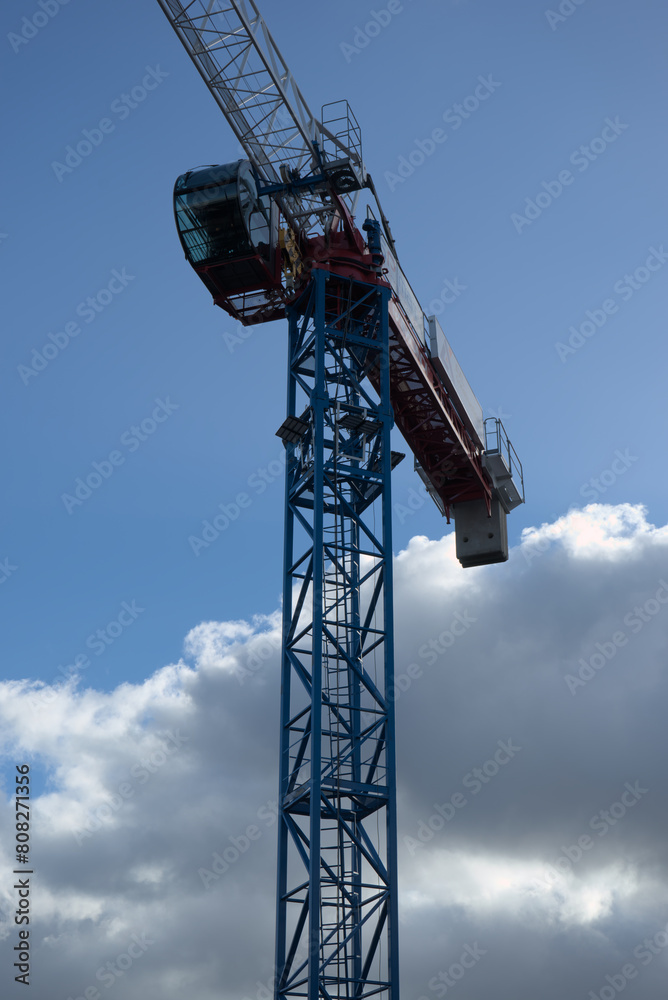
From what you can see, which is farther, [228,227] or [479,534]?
[479,534]

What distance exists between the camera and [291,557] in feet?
115

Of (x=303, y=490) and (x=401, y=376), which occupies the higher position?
(x=401, y=376)

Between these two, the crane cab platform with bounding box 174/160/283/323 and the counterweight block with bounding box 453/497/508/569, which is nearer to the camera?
the crane cab platform with bounding box 174/160/283/323

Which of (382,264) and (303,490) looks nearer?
(303,490)

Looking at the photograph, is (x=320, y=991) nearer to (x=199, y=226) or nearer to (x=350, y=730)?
(x=350, y=730)

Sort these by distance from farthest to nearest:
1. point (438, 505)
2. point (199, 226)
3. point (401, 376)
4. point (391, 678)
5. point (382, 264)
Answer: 1. point (438, 505)
2. point (401, 376)
3. point (382, 264)
4. point (199, 226)
5. point (391, 678)

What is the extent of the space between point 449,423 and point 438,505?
5.89 m

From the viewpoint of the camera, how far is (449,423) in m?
44.7

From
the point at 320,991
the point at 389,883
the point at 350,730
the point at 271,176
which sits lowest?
the point at 320,991

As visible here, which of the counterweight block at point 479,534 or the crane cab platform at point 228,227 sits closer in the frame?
the crane cab platform at point 228,227

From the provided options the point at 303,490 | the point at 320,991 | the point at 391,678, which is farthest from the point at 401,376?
the point at 320,991

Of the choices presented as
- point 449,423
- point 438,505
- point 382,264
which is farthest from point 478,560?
point 382,264

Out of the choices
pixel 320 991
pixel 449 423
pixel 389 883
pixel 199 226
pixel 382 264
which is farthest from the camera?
pixel 449 423

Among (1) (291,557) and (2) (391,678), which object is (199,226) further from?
(2) (391,678)
